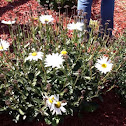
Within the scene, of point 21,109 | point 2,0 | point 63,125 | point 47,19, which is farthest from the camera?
point 2,0

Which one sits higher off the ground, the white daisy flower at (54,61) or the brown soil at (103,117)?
the white daisy flower at (54,61)

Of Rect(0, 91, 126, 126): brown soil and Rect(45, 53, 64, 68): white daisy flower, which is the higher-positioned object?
Rect(45, 53, 64, 68): white daisy flower

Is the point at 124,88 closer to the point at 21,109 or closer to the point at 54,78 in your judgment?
the point at 54,78

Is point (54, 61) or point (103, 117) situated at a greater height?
point (54, 61)

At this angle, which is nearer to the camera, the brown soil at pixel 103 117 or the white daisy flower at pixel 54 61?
the white daisy flower at pixel 54 61

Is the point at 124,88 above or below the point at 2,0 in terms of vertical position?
below

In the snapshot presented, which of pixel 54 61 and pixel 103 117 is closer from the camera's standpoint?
pixel 54 61

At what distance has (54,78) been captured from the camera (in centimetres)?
221

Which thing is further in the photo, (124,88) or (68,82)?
(124,88)

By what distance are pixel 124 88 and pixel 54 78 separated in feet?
3.13

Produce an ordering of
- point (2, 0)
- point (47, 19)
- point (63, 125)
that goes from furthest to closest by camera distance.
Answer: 1. point (2, 0)
2. point (47, 19)
3. point (63, 125)

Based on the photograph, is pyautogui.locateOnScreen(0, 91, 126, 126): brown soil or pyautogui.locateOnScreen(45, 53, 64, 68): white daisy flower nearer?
pyautogui.locateOnScreen(45, 53, 64, 68): white daisy flower

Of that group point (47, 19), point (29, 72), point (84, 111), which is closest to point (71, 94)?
point (84, 111)

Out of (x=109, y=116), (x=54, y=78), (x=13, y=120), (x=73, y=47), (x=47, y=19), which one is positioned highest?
(x=47, y=19)
